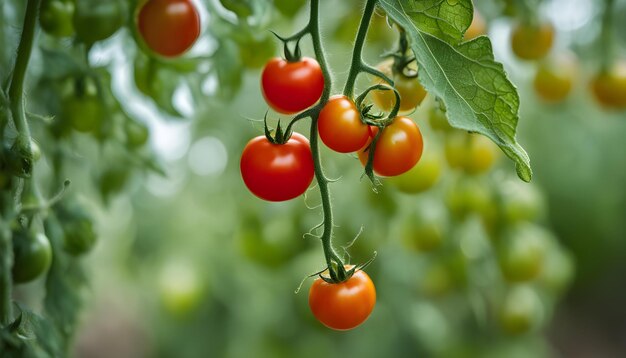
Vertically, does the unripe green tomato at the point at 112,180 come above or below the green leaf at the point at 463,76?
below

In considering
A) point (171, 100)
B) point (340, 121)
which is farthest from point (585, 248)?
point (340, 121)

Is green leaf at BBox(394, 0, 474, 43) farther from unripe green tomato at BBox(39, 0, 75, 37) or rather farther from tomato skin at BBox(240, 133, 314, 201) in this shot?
unripe green tomato at BBox(39, 0, 75, 37)

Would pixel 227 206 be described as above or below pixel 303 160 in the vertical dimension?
below

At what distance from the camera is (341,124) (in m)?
0.68

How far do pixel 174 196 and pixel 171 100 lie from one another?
2.21 meters

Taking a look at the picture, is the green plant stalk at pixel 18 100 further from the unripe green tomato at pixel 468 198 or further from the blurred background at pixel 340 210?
the unripe green tomato at pixel 468 198

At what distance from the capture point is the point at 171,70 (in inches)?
44.1

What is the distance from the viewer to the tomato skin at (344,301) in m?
0.73

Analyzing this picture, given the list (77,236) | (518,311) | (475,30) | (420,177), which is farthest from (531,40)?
(77,236)

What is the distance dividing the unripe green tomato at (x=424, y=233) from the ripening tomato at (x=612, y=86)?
17.2 inches

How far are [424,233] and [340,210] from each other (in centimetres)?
20

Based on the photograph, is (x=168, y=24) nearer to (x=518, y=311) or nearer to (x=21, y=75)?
(x=21, y=75)

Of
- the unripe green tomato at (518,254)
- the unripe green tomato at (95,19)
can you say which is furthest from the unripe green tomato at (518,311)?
the unripe green tomato at (95,19)

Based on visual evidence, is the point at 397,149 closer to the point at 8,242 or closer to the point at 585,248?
the point at 8,242
